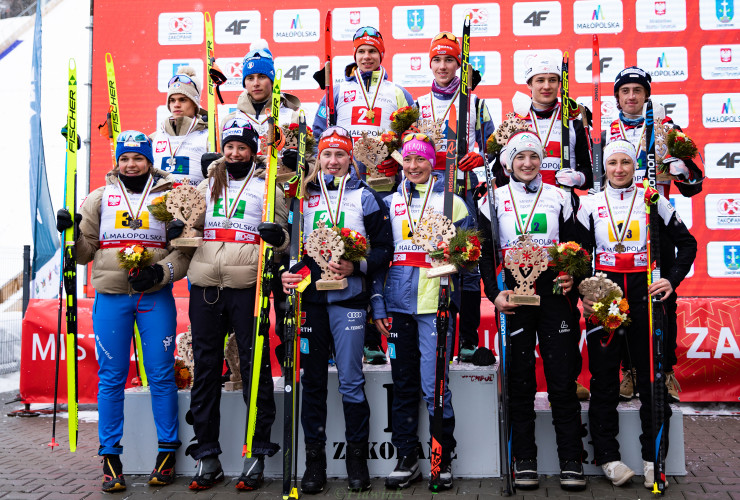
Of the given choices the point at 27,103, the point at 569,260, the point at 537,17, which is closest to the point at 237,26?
the point at 537,17

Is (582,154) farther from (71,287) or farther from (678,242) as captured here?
(71,287)

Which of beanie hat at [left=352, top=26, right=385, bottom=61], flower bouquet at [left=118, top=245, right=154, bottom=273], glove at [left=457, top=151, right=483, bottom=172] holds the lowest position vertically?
flower bouquet at [left=118, top=245, right=154, bottom=273]

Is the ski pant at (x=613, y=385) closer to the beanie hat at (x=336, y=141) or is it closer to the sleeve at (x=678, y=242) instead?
the sleeve at (x=678, y=242)

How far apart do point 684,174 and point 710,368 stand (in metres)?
2.75

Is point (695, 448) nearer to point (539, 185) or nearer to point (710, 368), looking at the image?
point (710, 368)

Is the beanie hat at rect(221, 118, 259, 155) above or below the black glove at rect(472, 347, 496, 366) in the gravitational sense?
above

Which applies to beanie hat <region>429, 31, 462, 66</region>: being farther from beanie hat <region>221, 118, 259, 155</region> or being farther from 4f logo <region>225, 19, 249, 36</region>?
4f logo <region>225, 19, 249, 36</region>

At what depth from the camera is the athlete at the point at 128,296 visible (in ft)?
15.3

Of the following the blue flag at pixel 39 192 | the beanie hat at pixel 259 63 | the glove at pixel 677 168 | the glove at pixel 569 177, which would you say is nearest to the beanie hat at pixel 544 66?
the glove at pixel 569 177

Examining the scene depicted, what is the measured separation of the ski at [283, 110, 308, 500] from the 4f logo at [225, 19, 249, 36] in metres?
4.91

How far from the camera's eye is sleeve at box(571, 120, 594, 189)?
545 cm

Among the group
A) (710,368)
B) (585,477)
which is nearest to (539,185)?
(585,477)

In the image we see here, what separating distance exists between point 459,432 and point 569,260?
138 centimetres

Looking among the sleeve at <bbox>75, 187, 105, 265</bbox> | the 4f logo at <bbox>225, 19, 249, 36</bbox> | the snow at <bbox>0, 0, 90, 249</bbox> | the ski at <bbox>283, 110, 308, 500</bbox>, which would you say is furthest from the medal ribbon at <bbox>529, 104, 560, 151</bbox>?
the snow at <bbox>0, 0, 90, 249</bbox>
